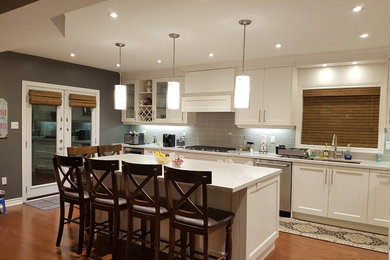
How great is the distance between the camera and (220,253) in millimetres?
2668

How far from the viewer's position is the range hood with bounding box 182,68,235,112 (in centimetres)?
497

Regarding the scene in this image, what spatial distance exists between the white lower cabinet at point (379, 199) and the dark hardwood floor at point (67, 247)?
25.1 inches

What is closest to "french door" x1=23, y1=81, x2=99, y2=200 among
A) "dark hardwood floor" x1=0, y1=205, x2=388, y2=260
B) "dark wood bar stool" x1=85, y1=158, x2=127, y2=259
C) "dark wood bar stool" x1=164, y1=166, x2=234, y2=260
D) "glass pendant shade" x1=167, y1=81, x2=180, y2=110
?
"dark hardwood floor" x1=0, y1=205, x2=388, y2=260

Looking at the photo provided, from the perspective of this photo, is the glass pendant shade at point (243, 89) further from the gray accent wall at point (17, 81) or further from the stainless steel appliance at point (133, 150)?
the gray accent wall at point (17, 81)

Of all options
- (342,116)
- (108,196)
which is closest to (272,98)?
(342,116)

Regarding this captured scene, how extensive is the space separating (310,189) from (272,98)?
154 cm

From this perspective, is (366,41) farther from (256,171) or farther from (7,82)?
(7,82)

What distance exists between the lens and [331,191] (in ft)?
13.1

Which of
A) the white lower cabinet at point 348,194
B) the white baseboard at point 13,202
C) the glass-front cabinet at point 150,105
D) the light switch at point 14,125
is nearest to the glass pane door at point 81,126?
the glass-front cabinet at point 150,105

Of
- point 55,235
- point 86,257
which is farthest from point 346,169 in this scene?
point 55,235

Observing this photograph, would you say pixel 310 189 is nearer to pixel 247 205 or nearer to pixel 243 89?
pixel 247 205

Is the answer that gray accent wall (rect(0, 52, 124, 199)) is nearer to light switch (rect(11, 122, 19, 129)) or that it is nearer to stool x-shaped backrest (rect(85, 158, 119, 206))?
light switch (rect(11, 122, 19, 129))

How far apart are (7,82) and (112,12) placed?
9.36 ft

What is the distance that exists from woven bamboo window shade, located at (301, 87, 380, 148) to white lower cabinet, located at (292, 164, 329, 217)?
2.45 feet
